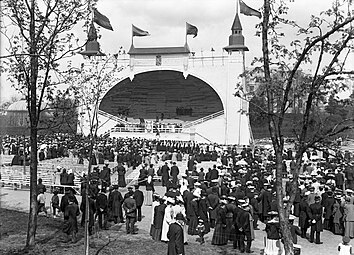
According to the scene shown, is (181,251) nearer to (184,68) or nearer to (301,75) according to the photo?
(301,75)

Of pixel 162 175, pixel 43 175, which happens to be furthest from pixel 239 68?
pixel 43 175

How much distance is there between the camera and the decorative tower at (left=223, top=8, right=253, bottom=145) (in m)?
43.2

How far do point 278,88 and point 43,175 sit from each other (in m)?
15.6

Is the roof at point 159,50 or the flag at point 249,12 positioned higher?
the roof at point 159,50

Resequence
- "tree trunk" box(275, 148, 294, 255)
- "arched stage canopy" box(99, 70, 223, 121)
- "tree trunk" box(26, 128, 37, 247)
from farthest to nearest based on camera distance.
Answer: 1. "arched stage canopy" box(99, 70, 223, 121)
2. "tree trunk" box(26, 128, 37, 247)
3. "tree trunk" box(275, 148, 294, 255)

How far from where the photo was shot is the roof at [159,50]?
4566cm

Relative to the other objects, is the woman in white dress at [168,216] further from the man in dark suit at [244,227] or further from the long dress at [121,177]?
the long dress at [121,177]

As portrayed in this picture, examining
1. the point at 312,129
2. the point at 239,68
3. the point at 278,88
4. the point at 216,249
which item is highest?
the point at 239,68

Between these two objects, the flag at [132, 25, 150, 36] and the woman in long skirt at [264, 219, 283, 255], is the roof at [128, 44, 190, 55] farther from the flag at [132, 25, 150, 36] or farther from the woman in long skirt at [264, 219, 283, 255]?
the woman in long skirt at [264, 219, 283, 255]

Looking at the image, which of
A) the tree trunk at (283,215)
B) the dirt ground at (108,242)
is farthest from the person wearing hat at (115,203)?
the tree trunk at (283,215)

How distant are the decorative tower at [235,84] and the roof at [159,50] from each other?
14.6 ft

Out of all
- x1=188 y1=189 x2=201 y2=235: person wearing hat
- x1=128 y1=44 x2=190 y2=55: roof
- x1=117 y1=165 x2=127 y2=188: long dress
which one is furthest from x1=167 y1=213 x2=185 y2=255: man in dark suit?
x1=128 y1=44 x2=190 y2=55: roof

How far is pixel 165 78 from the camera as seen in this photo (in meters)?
51.9

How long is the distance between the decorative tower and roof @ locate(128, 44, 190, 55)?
444 centimetres
